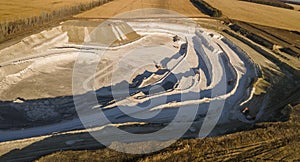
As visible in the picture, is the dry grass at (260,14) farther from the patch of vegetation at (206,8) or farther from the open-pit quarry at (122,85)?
the open-pit quarry at (122,85)

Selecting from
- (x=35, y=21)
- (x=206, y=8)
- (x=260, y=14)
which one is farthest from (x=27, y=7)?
(x=260, y=14)

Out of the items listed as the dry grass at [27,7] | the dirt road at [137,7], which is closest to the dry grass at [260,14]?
the dirt road at [137,7]

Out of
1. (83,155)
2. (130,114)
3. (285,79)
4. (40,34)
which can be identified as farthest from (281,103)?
(40,34)

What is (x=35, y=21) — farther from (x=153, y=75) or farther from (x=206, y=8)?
(x=206, y=8)

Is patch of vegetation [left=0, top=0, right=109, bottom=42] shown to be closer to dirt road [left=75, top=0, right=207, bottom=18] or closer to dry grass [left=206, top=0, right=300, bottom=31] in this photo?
dirt road [left=75, top=0, right=207, bottom=18]

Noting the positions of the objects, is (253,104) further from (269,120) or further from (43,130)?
(43,130)

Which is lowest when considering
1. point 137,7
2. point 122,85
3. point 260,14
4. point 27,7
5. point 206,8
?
point 122,85
